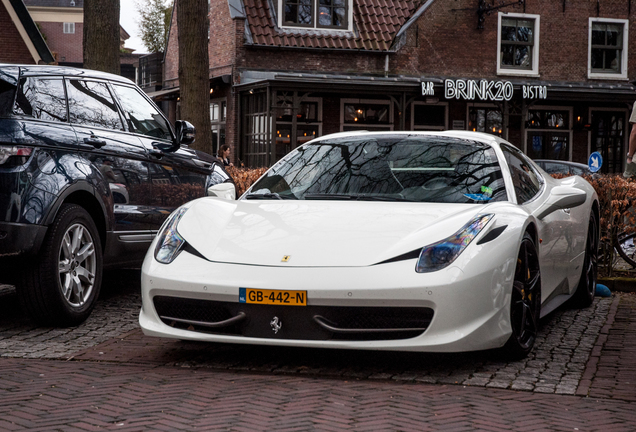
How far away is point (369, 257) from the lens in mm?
4727

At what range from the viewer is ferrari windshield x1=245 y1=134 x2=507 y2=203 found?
557cm

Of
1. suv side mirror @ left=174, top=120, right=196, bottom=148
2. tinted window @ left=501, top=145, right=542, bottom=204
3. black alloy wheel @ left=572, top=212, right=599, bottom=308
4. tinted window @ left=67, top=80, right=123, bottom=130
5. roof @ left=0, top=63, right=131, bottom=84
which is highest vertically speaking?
roof @ left=0, top=63, right=131, bottom=84

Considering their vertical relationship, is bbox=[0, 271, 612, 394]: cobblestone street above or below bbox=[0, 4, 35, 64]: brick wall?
below

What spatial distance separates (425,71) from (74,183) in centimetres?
2441

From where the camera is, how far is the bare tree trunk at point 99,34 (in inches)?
469

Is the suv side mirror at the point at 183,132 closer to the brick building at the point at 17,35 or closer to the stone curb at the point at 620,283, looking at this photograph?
the stone curb at the point at 620,283

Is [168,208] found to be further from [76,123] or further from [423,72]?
[423,72]

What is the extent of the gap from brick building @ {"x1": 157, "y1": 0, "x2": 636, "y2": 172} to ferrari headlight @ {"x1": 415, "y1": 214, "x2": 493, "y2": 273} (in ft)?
69.8

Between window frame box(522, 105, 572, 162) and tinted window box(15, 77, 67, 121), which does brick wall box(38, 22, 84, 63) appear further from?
tinted window box(15, 77, 67, 121)

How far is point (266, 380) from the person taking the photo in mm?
4719

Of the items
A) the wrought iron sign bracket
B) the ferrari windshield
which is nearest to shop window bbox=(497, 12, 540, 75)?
the wrought iron sign bracket

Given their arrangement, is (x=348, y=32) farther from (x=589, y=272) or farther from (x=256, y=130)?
(x=589, y=272)

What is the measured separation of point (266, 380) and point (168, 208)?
10.6ft

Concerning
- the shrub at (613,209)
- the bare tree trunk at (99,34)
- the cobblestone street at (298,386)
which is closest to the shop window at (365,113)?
the bare tree trunk at (99,34)
